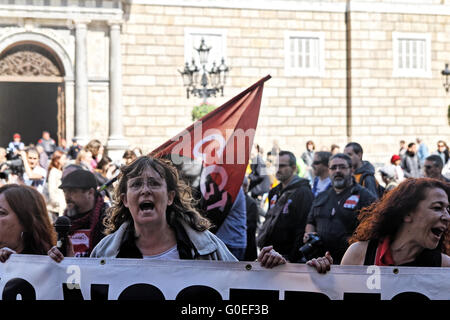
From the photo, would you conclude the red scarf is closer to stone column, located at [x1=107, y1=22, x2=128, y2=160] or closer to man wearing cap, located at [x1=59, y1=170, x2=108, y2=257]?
man wearing cap, located at [x1=59, y1=170, x2=108, y2=257]

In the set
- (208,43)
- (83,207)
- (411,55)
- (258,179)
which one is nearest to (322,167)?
(83,207)

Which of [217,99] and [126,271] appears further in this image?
[217,99]

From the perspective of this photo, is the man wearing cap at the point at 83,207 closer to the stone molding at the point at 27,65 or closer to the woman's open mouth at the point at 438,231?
the woman's open mouth at the point at 438,231

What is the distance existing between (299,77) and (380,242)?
21.6 m

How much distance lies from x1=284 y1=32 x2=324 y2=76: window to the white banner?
21.7 meters

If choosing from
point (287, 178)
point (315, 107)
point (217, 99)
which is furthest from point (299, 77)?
point (287, 178)

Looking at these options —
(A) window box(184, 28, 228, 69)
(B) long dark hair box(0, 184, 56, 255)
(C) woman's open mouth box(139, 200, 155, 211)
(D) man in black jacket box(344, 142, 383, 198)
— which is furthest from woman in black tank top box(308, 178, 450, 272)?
(A) window box(184, 28, 228, 69)

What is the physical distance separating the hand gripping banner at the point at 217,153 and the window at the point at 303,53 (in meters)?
18.9

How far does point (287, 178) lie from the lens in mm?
7730

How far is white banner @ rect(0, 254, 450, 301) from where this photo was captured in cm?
374

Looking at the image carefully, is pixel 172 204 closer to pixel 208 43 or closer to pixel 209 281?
pixel 209 281

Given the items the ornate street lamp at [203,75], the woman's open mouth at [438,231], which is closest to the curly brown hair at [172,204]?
the woman's open mouth at [438,231]

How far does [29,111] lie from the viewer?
28453 mm

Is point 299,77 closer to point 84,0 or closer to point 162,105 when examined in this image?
point 162,105
